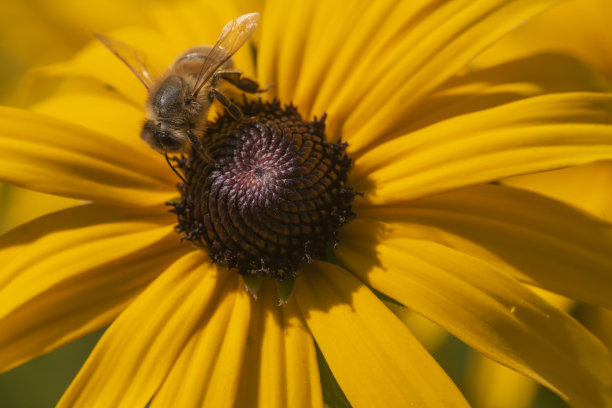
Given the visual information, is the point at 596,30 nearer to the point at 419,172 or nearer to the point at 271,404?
the point at 419,172

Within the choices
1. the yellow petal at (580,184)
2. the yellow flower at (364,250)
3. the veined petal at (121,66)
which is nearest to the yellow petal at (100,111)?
the veined petal at (121,66)

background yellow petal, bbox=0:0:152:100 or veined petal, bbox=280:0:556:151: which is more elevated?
background yellow petal, bbox=0:0:152:100

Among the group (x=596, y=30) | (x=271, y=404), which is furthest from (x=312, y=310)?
(x=596, y=30)

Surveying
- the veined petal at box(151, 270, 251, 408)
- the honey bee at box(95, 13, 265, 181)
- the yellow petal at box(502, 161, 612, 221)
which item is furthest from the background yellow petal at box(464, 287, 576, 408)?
the honey bee at box(95, 13, 265, 181)

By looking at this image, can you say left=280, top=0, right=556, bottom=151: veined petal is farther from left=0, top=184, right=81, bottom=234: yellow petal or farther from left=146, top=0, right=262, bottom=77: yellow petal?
left=0, top=184, right=81, bottom=234: yellow petal

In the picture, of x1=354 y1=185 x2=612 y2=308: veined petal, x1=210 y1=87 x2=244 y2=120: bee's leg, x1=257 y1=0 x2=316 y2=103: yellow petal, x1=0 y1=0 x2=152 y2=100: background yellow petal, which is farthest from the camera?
x1=0 y1=0 x2=152 y2=100: background yellow petal

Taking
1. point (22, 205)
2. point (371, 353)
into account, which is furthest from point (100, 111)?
point (371, 353)
